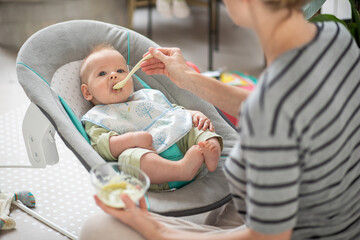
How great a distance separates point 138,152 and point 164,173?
11 centimetres

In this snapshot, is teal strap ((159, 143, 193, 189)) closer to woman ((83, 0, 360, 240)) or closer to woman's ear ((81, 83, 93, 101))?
woman's ear ((81, 83, 93, 101))

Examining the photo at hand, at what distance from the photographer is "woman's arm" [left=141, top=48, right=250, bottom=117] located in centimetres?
138

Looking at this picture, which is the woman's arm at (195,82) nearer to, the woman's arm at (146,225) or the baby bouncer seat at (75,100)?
the baby bouncer seat at (75,100)

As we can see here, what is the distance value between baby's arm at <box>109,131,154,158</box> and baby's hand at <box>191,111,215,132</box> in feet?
0.65

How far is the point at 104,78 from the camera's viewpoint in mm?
1696

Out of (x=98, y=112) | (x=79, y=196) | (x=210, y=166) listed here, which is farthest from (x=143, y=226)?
(x=79, y=196)

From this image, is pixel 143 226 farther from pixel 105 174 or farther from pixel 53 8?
pixel 53 8

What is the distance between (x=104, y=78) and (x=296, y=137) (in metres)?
0.99

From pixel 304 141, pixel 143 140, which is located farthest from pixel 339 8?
pixel 304 141

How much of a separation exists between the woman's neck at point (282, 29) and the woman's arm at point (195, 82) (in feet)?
1.40

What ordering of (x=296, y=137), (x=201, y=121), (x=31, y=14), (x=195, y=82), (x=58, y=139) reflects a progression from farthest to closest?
(x=31, y=14) → (x=58, y=139) → (x=201, y=121) → (x=195, y=82) → (x=296, y=137)

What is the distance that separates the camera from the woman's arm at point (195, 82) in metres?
1.38

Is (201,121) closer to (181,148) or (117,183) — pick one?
(181,148)

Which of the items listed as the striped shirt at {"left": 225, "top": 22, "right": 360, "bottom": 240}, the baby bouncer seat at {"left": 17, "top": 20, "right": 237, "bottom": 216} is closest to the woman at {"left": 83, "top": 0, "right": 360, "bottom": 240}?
the striped shirt at {"left": 225, "top": 22, "right": 360, "bottom": 240}
